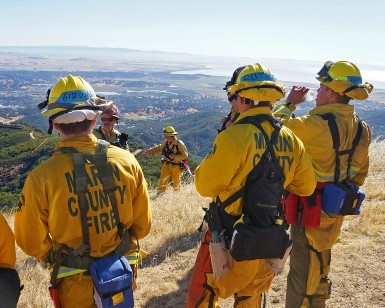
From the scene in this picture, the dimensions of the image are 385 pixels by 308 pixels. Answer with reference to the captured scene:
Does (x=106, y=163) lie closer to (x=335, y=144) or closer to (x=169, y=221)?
(x=335, y=144)

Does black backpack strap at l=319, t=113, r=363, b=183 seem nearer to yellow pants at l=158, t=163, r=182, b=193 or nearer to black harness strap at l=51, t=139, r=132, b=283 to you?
black harness strap at l=51, t=139, r=132, b=283

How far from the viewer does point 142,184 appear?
118 inches

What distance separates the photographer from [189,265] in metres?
5.41

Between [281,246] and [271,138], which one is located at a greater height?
[271,138]

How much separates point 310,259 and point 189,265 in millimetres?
2119

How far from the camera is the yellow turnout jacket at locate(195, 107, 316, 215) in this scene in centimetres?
281

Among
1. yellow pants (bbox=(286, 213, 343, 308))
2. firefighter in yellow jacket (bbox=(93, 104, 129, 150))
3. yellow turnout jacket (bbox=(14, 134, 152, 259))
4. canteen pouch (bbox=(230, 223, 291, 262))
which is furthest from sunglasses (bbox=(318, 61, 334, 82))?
firefighter in yellow jacket (bbox=(93, 104, 129, 150))

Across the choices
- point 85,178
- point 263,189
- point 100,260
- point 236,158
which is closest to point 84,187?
point 85,178

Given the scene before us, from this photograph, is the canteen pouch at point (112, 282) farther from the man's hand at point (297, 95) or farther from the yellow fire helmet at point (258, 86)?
the man's hand at point (297, 95)

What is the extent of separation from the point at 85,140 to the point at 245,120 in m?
1.24

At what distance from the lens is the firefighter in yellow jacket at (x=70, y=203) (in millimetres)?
2510

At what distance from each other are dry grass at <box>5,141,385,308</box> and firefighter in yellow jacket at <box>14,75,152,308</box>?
1.80 meters

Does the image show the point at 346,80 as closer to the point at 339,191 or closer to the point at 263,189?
the point at 339,191

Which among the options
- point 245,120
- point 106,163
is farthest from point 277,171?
point 106,163
